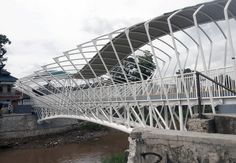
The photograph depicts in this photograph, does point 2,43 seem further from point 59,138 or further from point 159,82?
point 159,82

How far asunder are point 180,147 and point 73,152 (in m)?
26.3

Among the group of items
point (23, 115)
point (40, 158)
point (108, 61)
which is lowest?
point (40, 158)

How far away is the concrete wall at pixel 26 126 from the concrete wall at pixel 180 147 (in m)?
38.1

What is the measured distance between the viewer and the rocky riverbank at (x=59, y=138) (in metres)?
38.2

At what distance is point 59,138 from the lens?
41594mm

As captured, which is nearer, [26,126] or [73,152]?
[73,152]

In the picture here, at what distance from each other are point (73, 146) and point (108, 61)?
14.0m

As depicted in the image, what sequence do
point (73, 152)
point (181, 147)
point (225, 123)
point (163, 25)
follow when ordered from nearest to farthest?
point (181, 147), point (225, 123), point (163, 25), point (73, 152)

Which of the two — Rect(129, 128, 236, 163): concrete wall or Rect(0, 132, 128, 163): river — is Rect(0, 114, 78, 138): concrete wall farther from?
Rect(129, 128, 236, 163): concrete wall

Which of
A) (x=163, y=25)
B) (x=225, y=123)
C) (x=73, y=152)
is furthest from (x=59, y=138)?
(x=225, y=123)

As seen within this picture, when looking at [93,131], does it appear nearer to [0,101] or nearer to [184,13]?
[0,101]

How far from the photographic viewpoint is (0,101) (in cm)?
5347

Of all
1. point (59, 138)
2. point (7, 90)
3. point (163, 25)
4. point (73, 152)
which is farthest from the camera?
point (7, 90)

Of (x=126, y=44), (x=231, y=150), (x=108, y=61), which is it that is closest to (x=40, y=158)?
(x=108, y=61)
